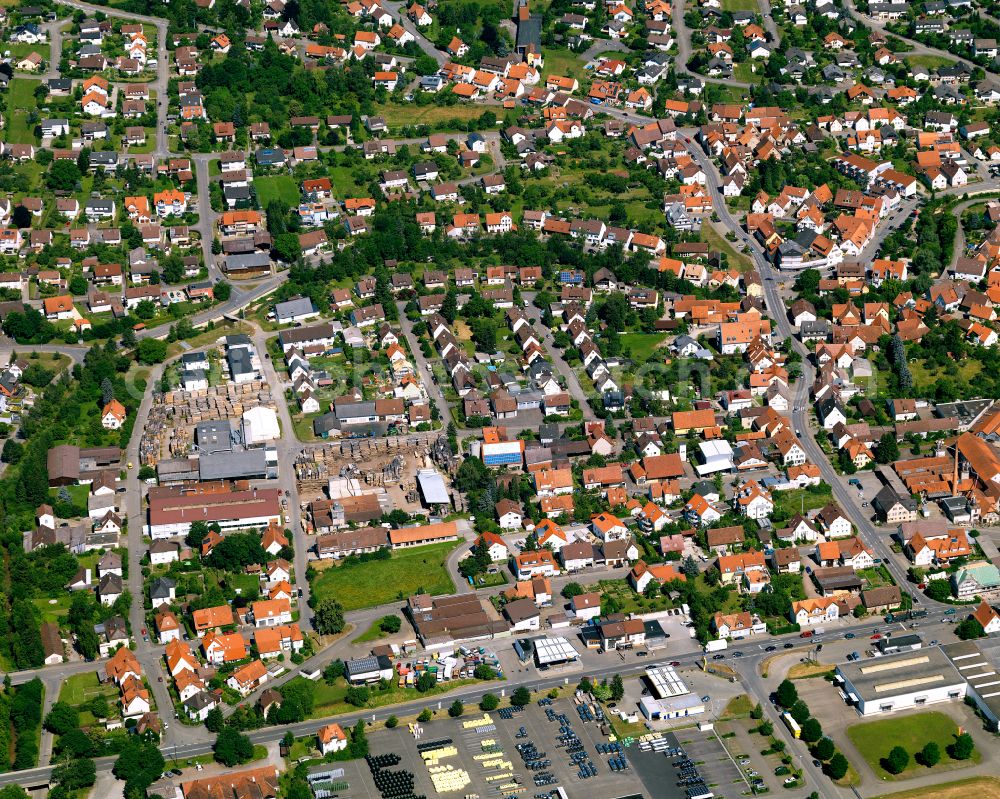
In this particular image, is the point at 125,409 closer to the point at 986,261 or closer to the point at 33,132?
the point at 33,132

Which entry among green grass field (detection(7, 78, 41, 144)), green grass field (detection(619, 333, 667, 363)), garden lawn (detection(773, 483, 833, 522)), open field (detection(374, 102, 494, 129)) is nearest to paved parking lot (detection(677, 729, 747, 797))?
garden lawn (detection(773, 483, 833, 522))

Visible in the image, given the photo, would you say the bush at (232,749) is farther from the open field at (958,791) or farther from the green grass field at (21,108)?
the green grass field at (21,108)

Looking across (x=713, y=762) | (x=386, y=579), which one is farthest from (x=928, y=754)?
(x=386, y=579)

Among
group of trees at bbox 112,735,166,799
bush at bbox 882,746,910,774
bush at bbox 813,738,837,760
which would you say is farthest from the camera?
bush at bbox 813,738,837,760

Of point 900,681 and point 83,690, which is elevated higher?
point 900,681

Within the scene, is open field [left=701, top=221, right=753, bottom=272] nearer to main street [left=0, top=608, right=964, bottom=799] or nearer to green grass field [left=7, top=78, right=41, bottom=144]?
main street [left=0, top=608, right=964, bottom=799]

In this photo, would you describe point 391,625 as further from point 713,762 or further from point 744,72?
point 744,72

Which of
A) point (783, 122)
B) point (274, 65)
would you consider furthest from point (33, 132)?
point (783, 122)
